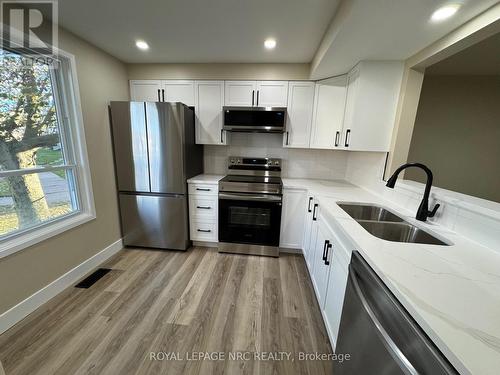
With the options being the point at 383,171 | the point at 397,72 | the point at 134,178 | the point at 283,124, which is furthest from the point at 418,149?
the point at 134,178

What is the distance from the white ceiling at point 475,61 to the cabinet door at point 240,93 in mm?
2053

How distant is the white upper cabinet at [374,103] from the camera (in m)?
1.92

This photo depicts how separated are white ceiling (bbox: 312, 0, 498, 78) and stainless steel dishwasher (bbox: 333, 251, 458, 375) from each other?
1.44 meters

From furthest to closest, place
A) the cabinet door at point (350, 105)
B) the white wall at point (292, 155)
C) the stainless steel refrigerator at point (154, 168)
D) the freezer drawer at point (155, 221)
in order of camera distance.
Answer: the white wall at point (292, 155) → the freezer drawer at point (155, 221) → the stainless steel refrigerator at point (154, 168) → the cabinet door at point (350, 105)

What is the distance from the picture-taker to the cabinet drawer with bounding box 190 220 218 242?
8.75 feet

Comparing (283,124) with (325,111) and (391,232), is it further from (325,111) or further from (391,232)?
(391,232)

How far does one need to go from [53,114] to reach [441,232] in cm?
327

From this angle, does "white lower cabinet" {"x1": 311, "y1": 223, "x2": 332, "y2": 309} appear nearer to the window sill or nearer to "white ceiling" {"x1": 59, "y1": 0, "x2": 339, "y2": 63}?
"white ceiling" {"x1": 59, "y1": 0, "x2": 339, "y2": 63}

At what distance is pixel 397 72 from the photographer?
191cm

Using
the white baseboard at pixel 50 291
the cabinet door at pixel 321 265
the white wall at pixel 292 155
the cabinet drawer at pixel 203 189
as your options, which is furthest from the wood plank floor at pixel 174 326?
the white wall at pixel 292 155

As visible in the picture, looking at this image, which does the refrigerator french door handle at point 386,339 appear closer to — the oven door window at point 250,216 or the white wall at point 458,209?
the white wall at point 458,209

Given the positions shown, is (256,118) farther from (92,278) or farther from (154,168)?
(92,278)

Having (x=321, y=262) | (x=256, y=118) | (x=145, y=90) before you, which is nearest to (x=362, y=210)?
(x=321, y=262)

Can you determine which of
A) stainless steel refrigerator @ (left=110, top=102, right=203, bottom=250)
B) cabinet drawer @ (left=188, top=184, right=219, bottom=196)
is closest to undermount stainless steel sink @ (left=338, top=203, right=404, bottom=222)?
cabinet drawer @ (left=188, top=184, right=219, bottom=196)
